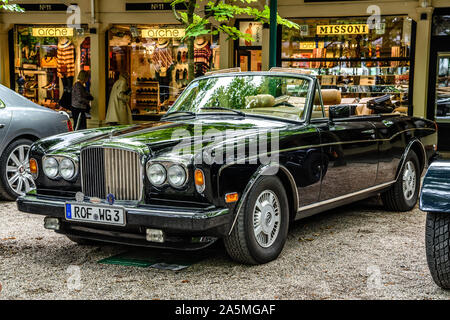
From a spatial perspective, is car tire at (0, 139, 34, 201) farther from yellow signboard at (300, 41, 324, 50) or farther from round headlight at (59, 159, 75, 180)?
yellow signboard at (300, 41, 324, 50)

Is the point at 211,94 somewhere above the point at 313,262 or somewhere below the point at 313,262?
above

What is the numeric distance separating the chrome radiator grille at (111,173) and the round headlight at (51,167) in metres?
0.30

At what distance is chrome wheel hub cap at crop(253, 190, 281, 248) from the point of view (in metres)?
4.71

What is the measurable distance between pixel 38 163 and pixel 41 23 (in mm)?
13134

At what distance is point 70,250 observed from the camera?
536 centimetres

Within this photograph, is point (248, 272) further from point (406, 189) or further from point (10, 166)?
point (10, 166)

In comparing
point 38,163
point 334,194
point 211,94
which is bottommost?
point 334,194

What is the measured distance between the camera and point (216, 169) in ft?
14.2

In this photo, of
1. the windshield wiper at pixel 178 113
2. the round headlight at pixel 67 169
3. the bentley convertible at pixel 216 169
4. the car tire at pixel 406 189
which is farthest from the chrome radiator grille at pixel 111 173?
the car tire at pixel 406 189

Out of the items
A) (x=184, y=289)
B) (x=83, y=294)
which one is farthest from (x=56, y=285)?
(x=184, y=289)

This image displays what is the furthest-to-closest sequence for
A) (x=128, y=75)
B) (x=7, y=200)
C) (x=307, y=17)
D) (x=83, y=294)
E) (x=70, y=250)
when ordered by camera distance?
1. (x=128, y=75)
2. (x=307, y=17)
3. (x=7, y=200)
4. (x=70, y=250)
5. (x=83, y=294)

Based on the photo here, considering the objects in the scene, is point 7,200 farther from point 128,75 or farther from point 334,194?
point 128,75

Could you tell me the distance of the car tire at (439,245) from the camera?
396cm

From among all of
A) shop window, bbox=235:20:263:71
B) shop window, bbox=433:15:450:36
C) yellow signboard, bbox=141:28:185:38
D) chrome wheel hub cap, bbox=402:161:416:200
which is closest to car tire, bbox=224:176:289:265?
chrome wheel hub cap, bbox=402:161:416:200
